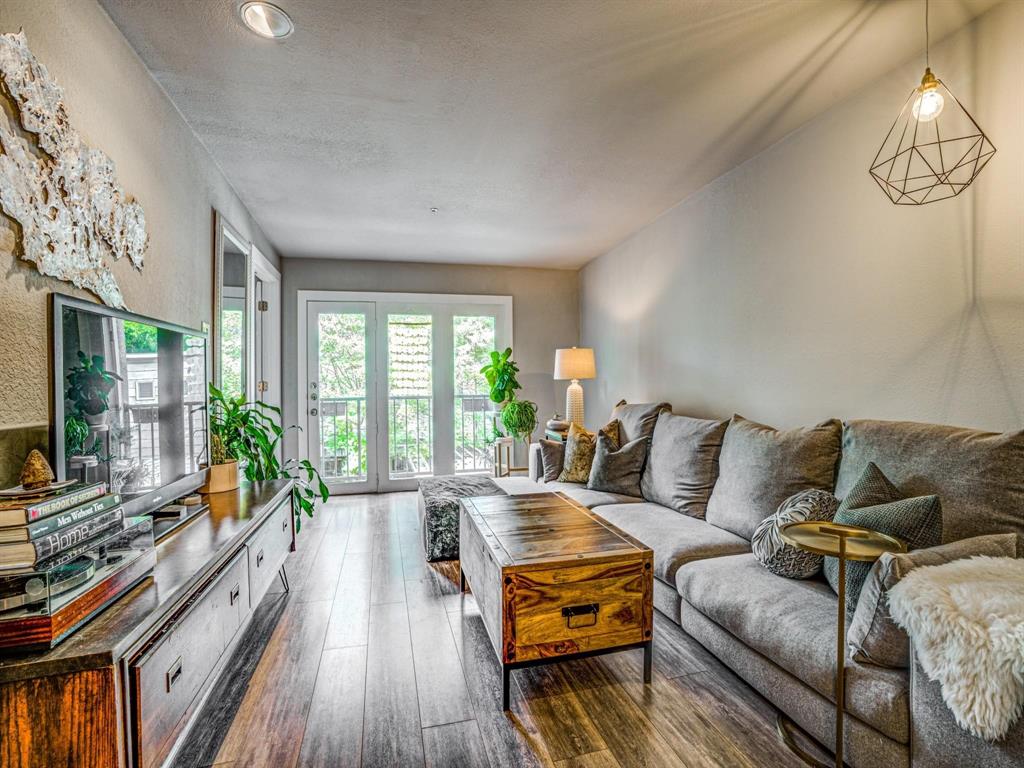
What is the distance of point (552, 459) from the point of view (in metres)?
3.82

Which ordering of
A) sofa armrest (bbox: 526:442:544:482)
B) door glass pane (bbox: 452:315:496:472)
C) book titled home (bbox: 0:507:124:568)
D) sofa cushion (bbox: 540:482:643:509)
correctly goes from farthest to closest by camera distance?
door glass pane (bbox: 452:315:496:472) < sofa armrest (bbox: 526:442:544:482) < sofa cushion (bbox: 540:482:643:509) < book titled home (bbox: 0:507:124:568)

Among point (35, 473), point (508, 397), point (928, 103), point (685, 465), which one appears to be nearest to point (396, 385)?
point (508, 397)

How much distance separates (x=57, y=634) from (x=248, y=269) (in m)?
3.21

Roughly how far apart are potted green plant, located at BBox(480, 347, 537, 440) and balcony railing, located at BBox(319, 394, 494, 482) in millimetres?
323

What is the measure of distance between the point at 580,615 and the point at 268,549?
143 cm

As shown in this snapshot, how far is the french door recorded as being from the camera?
5.04 metres

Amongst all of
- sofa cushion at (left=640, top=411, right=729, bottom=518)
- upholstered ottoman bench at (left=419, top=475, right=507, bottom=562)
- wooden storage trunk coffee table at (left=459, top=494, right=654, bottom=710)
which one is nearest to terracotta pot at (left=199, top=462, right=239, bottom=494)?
upholstered ottoman bench at (left=419, top=475, right=507, bottom=562)

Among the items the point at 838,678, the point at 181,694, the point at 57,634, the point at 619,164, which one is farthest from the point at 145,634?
the point at 619,164

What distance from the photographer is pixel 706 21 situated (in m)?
1.73

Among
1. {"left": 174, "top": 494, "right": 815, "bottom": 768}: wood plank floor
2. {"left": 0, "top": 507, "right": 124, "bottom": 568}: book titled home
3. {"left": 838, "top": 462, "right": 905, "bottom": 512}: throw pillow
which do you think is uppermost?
{"left": 0, "top": 507, "right": 124, "bottom": 568}: book titled home

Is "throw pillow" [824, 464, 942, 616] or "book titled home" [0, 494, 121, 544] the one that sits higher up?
"book titled home" [0, 494, 121, 544]

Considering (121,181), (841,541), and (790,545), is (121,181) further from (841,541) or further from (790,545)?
(790,545)

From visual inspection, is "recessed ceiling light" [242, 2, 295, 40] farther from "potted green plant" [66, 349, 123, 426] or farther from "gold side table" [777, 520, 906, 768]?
"gold side table" [777, 520, 906, 768]

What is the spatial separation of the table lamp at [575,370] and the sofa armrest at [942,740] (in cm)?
337
